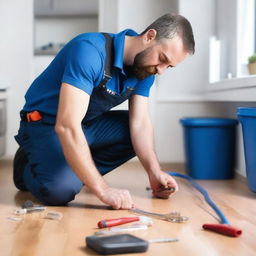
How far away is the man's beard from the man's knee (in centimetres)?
56

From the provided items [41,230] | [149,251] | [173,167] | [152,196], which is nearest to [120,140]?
[152,196]

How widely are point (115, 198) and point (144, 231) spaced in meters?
0.30

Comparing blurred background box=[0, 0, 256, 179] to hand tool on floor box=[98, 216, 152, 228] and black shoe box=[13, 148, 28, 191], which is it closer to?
black shoe box=[13, 148, 28, 191]

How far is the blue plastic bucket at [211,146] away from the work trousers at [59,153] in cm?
84

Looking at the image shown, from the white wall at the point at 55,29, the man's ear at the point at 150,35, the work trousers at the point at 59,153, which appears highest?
the white wall at the point at 55,29

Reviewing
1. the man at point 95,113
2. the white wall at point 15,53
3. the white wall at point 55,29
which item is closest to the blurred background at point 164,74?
the white wall at point 15,53

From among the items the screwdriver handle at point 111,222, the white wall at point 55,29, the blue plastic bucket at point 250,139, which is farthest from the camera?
the white wall at point 55,29

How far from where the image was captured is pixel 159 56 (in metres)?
2.01

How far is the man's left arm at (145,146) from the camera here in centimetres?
231

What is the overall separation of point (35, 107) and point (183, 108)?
1805mm

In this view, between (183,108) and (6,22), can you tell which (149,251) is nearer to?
(183,108)

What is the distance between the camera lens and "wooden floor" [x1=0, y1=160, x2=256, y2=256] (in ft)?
4.98

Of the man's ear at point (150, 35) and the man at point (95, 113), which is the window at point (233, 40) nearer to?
the man at point (95, 113)

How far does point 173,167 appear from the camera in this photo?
3727mm
